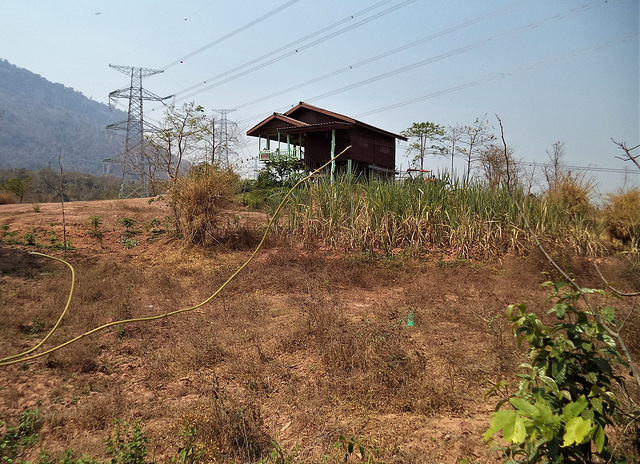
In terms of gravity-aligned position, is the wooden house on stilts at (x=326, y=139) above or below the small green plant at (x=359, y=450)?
above

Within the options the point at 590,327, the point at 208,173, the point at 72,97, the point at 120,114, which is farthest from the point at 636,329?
the point at 120,114

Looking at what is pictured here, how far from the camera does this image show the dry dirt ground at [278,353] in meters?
2.50

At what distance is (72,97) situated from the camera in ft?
457

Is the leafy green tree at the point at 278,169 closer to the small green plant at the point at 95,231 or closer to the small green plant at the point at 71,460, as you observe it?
→ the small green plant at the point at 95,231

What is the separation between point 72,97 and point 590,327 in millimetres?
173107

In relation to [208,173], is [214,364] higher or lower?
lower

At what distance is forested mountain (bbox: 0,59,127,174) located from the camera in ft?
239

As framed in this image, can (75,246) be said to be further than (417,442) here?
Yes

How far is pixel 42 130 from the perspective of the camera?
8662 cm

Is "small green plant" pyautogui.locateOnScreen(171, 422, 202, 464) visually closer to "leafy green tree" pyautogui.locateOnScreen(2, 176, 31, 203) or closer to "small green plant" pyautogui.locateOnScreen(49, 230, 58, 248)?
"small green plant" pyautogui.locateOnScreen(49, 230, 58, 248)

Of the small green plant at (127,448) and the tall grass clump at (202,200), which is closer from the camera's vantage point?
the small green plant at (127,448)

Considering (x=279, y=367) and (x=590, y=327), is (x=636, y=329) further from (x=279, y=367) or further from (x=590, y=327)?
(x=279, y=367)

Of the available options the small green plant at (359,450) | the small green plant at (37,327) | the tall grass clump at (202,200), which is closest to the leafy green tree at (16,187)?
the tall grass clump at (202,200)

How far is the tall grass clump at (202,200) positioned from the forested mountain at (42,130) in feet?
162
